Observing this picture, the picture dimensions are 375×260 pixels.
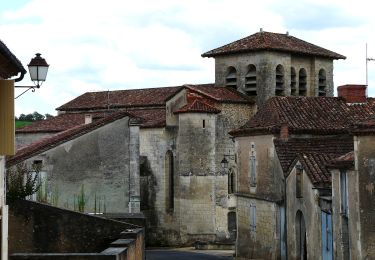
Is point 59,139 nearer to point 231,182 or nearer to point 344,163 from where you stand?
point 344,163

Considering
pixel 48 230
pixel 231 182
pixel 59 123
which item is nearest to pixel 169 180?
pixel 231 182

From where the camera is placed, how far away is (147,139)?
161ft

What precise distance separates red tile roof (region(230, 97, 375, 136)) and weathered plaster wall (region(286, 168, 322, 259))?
11.0ft

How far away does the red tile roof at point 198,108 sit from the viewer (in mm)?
45906

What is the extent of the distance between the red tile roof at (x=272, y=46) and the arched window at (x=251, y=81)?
3.97 feet

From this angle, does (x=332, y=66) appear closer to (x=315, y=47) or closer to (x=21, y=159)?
(x=315, y=47)

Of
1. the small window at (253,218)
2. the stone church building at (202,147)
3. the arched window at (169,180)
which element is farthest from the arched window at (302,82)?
the small window at (253,218)

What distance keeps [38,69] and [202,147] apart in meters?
30.1

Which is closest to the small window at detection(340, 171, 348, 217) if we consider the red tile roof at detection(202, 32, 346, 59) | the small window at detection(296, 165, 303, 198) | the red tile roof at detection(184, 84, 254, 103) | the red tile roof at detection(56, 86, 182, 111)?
the small window at detection(296, 165, 303, 198)

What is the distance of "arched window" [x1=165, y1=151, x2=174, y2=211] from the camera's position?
158 ft

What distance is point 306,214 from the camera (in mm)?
28391

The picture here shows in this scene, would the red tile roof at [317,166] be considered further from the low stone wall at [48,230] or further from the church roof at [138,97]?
the church roof at [138,97]

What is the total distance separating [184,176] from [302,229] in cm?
1648

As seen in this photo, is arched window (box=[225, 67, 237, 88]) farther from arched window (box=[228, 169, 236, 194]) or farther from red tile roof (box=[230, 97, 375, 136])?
red tile roof (box=[230, 97, 375, 136])
